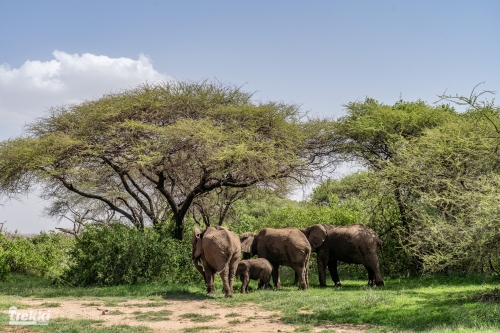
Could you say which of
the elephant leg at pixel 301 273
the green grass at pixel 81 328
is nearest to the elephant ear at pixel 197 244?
the elephant leg at pixel 301 273

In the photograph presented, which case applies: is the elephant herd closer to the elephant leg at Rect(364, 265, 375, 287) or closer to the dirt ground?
the elephant leg at Rect(364, 265, 375, 287)

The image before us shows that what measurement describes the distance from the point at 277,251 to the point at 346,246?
242 centimetres

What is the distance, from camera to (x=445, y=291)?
48.2 feet

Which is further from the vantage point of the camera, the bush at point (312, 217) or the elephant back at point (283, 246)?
the bush at point (312, 217)

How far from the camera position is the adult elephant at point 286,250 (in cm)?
1642

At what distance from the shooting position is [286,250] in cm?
1661

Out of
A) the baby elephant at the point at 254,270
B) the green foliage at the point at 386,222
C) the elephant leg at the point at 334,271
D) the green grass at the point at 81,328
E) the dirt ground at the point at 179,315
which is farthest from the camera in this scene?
the green foliage at the point at 386,222

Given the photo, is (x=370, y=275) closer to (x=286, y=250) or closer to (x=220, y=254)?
(x=286, y=250)

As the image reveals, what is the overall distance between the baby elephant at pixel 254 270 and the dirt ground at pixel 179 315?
199 cm

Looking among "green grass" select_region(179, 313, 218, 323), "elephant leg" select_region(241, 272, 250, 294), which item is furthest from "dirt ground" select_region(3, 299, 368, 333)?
"elephant leg" select_region(241, 272, 250, 294)

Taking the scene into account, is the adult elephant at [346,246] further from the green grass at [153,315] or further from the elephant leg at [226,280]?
the green grass at [153,315]

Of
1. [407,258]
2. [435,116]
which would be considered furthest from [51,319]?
[435,116]

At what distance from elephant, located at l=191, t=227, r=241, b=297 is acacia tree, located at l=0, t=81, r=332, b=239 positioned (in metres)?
3.60

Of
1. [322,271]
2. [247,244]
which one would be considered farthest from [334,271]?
[247,244]
